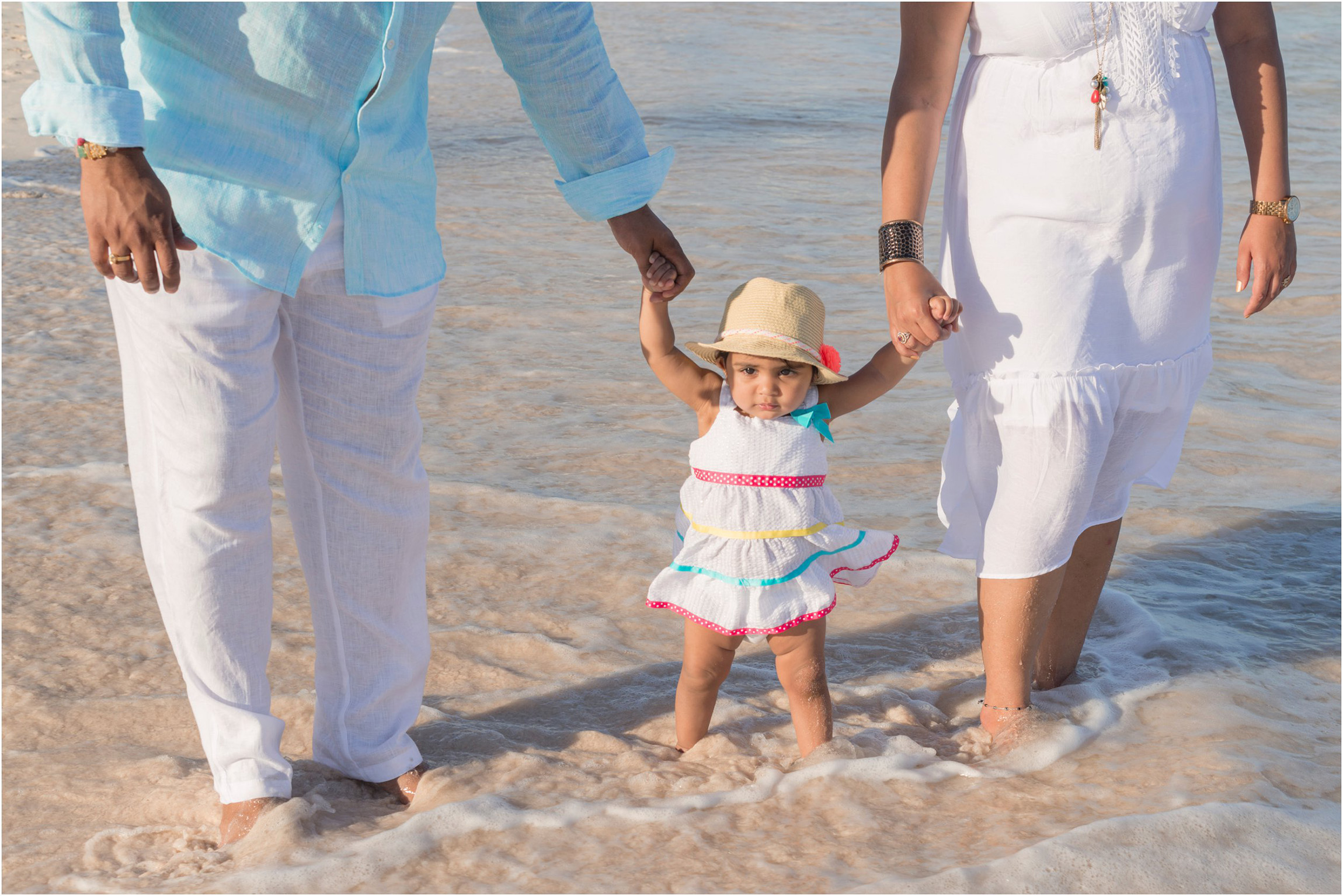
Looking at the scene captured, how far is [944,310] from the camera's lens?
2.40 metres

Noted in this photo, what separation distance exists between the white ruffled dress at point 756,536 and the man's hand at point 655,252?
0.29m

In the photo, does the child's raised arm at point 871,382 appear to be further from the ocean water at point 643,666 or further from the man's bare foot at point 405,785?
the man's bare foot at point 405,785

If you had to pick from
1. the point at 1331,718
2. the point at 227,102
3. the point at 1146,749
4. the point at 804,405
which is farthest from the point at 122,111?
the point at 1331,718

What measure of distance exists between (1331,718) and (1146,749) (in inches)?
21.8

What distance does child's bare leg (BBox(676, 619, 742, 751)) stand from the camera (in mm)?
2596

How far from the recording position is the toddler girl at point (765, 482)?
2.51 m

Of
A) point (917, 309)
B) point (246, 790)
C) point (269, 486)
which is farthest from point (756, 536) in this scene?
point (246, 790)

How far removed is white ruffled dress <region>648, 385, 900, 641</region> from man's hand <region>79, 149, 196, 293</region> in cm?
110

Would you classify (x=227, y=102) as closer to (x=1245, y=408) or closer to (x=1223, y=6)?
(x=1223, y=6)

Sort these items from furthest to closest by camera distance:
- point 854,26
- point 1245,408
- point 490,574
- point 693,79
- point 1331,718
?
1. point 854,26
2. point 693,79
3. point 1245,408
4. point 490,574
5. point 1331,718

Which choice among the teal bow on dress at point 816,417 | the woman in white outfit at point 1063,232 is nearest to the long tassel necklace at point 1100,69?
the woman in white outfit at point 1063,232

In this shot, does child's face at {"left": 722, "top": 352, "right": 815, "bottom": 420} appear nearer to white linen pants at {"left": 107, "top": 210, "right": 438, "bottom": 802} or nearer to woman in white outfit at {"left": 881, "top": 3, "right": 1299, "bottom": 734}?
woman in white outfit at {"left": 881, "top": 3, "right": 1299, "bottom": 734}

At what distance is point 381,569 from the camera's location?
8.22 ft

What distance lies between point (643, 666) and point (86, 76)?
77.1 inches
